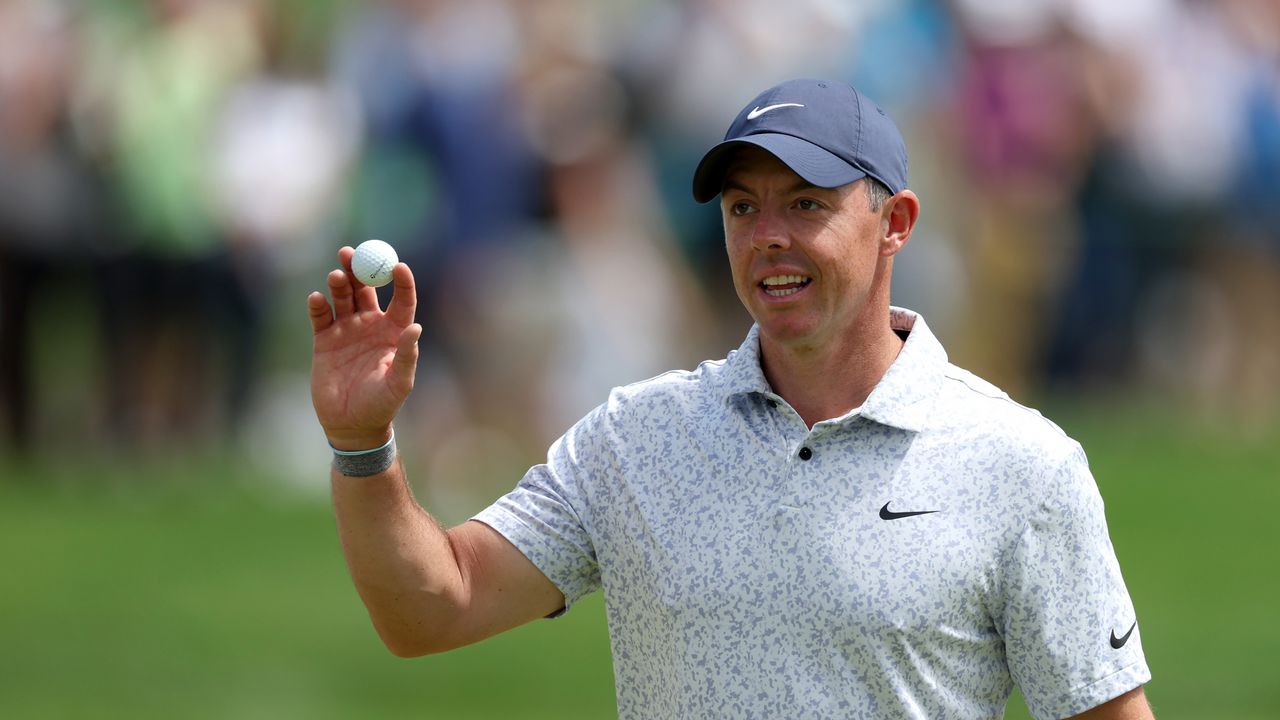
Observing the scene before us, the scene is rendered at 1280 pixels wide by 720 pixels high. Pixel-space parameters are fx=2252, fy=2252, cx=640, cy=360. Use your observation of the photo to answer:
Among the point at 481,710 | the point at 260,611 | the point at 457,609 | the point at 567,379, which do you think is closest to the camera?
the point at 457,609

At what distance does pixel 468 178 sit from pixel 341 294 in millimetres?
9150

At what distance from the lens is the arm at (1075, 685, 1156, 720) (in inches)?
154

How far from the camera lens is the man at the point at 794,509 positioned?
12.7ft

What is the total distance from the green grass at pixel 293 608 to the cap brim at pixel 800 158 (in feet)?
19.1

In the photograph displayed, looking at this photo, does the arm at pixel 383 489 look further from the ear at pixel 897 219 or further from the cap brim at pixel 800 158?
the ear at pixel 897 219

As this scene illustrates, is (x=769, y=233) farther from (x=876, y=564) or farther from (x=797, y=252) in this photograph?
(x=876, y=564)

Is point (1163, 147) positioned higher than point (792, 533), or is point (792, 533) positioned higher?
point (1163, 147)

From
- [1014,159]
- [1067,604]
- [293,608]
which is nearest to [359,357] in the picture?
[1067,604]

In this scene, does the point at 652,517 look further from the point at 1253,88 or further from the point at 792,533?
the point at 1253,88

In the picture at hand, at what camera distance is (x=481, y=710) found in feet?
31.8

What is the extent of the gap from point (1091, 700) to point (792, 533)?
59cm

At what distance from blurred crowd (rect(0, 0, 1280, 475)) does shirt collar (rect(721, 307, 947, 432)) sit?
28.8ft

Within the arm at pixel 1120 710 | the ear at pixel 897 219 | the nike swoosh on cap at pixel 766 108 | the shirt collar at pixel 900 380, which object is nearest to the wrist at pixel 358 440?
the shirt collar at pixel 900 380

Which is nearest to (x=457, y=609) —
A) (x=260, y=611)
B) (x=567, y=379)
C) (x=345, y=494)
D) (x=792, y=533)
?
(x=345, y=494)
